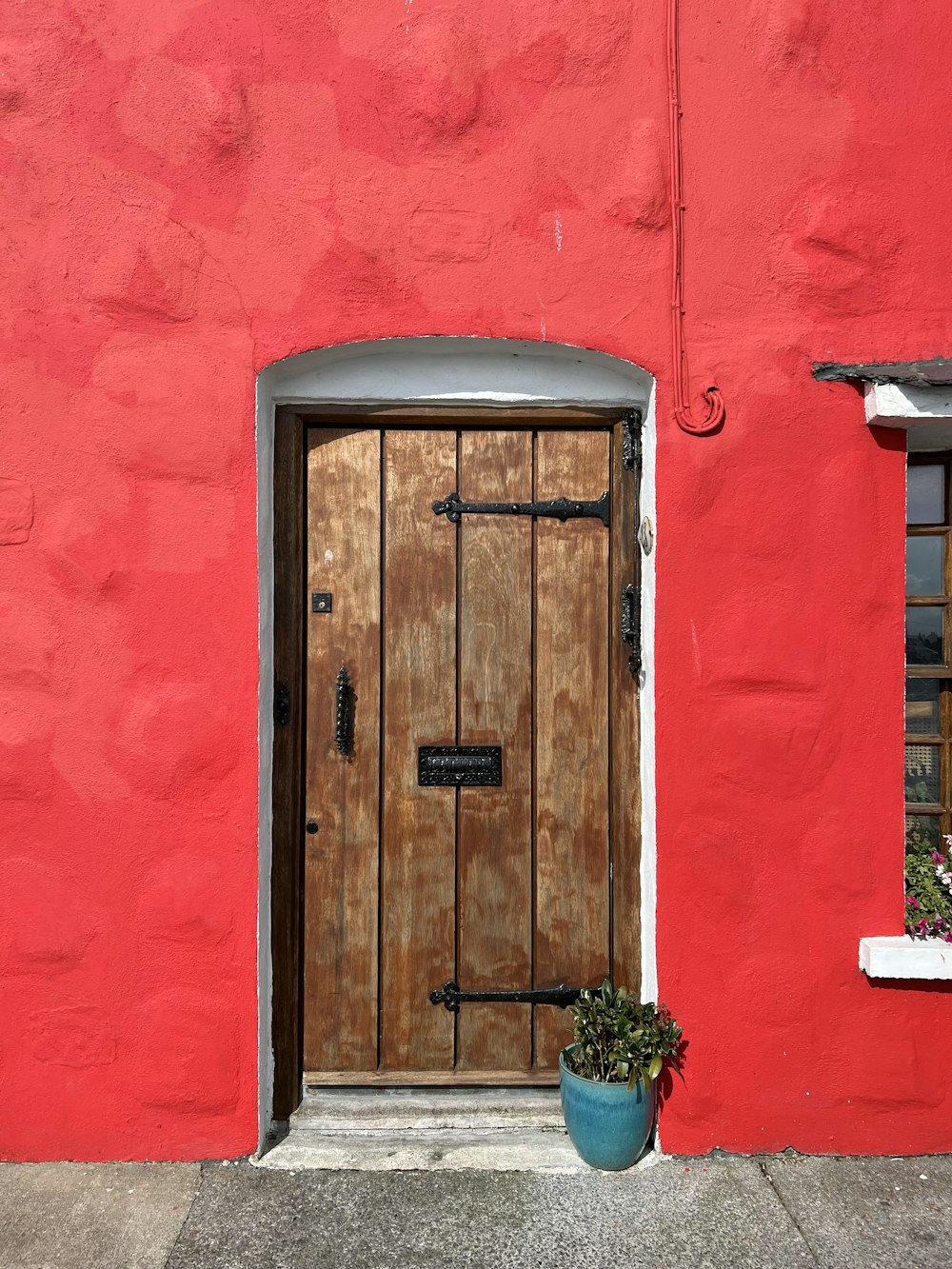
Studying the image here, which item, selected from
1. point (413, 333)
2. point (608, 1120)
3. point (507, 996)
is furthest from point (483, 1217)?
point (413, 333)

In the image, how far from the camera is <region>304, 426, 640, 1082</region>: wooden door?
2566 mm

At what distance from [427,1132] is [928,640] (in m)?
2.19

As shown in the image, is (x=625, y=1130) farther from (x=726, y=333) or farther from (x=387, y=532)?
(x=726, y=333)

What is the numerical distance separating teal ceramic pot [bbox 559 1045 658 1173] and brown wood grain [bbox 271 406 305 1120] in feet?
2.82

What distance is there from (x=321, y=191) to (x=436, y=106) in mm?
406

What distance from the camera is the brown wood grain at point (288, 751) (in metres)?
2.50

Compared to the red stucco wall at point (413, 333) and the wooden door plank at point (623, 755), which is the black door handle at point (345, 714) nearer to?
the red stucco wall at point (413, 333)

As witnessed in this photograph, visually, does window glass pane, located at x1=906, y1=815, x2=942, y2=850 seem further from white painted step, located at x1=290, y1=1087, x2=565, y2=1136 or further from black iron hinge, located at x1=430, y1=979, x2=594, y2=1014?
white painted step, located at x1=290, y1=1087, x2=565, y2=1136

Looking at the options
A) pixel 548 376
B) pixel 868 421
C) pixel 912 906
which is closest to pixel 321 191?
pixel 548 376

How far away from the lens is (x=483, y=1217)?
2137 millimetres

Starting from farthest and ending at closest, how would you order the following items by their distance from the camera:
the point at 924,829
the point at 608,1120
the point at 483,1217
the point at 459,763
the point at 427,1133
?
the point at 924,829, the point at 459,763, the point at 427,1133, the point at 608,1120, the point at 483,1217

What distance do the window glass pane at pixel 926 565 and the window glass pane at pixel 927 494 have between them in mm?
68

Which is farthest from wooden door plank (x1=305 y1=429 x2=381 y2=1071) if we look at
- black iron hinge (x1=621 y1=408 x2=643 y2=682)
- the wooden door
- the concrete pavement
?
black iron hinge (x1=621 y1=408 x2=643 y2=682)

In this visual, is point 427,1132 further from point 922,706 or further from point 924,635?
point 924,635
